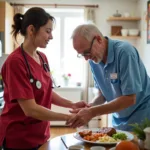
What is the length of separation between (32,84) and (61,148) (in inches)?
15.2

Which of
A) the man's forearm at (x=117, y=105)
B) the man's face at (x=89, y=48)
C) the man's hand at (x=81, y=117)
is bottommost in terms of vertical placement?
the man's hand at (x=81, y=117)

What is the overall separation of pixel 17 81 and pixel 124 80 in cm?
64

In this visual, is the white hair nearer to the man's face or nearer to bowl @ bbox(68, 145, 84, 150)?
the man's face

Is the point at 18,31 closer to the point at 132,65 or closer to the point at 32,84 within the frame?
the point at 32,84

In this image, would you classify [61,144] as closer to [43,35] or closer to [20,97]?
[20,97]

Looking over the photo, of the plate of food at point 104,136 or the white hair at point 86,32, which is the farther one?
the white hair at point 86,32

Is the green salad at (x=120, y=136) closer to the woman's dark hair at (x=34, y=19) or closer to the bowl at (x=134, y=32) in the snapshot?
the woman's dark hair at (x=34, y=19)

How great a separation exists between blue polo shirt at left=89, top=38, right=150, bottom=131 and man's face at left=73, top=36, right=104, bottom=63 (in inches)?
2.7

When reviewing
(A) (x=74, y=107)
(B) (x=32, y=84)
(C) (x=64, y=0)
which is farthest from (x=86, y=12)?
(B) (x=32, y=84)

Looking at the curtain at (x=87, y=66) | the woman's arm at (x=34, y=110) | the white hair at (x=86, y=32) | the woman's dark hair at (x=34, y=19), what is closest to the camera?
the woman's arm at (x=34, y=110)

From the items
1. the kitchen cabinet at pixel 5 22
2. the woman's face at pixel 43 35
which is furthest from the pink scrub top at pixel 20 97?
the kitchen cabinet at pixel 5 22

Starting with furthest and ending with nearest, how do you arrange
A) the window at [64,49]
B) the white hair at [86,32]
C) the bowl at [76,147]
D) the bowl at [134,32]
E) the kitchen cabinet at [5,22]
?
the window at [64,49] < the bowl at [134,32] < the kitchen cabinet at [5,22] < the white hair at [86,32] < the bowl at [76,147]

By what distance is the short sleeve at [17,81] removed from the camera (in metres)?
1.45

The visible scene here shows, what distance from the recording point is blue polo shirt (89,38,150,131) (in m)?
1.62
